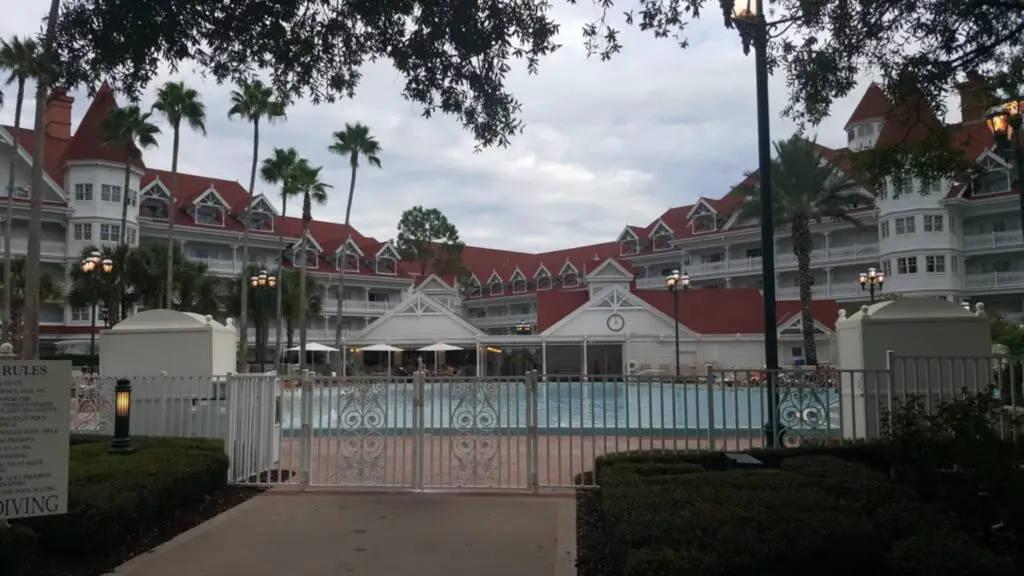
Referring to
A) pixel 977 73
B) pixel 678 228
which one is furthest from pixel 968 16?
pixel 678 228

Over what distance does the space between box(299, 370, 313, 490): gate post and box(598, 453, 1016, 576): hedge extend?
408 cm

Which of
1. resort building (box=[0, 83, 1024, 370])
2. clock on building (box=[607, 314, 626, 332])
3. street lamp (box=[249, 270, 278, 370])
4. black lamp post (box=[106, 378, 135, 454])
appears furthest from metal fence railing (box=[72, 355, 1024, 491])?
street lamp (box=[249, 270, 278, 370])

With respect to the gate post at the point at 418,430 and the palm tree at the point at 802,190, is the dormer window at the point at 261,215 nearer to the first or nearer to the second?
the palm tree at the point at 802,190

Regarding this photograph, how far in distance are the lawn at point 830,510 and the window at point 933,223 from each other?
135 feet

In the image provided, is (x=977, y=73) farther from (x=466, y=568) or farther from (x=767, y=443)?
(x=466, y=568)

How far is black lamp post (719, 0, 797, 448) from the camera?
8.75m

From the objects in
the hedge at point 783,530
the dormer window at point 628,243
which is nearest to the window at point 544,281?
the dormer window at point 628,243

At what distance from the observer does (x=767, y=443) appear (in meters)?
8.72

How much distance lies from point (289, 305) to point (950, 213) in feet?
125

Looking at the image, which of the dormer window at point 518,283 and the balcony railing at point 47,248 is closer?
the balcony railing at point 47,248

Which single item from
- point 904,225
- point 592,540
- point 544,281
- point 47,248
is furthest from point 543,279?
point 592,540

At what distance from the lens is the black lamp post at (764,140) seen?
8.75 m

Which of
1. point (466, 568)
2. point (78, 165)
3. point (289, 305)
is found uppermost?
point (78, 165)

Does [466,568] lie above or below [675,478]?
below
